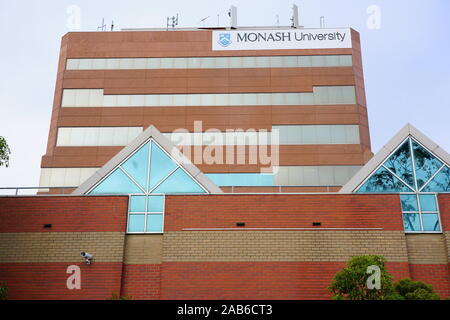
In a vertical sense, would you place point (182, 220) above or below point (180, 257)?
above

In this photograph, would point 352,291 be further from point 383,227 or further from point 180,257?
point 180,257

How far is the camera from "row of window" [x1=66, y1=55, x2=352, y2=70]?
143 ft

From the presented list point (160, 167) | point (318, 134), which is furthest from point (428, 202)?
point (318, 134)

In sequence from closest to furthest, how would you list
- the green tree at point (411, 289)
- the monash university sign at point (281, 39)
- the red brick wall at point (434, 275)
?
1. the green tree at point (411, 289)
2. the red brick wall at point (434, 275)
3. the monash university sign at point (281, 39)

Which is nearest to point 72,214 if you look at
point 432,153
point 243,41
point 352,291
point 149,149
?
point 149,149

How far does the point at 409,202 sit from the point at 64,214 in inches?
598

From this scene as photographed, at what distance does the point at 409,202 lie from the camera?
19.9 meters

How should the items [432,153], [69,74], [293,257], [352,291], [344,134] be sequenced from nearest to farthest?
1. [352,291]
2. [293,257]
3. [432,153]
4. [344,134]
5. [69,74]

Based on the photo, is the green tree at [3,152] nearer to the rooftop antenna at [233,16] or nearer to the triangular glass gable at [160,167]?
the triangular glass gable at [160,167]

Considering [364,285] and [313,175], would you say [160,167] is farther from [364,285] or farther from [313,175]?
[313,175]

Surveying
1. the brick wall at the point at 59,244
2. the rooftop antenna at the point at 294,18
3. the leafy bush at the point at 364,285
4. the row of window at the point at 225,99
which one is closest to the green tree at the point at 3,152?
the brick wall at the point at 59,244

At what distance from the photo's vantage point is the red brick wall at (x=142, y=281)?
1884cm

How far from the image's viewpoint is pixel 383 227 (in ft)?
63.8

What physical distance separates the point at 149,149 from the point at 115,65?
25.7 meters
